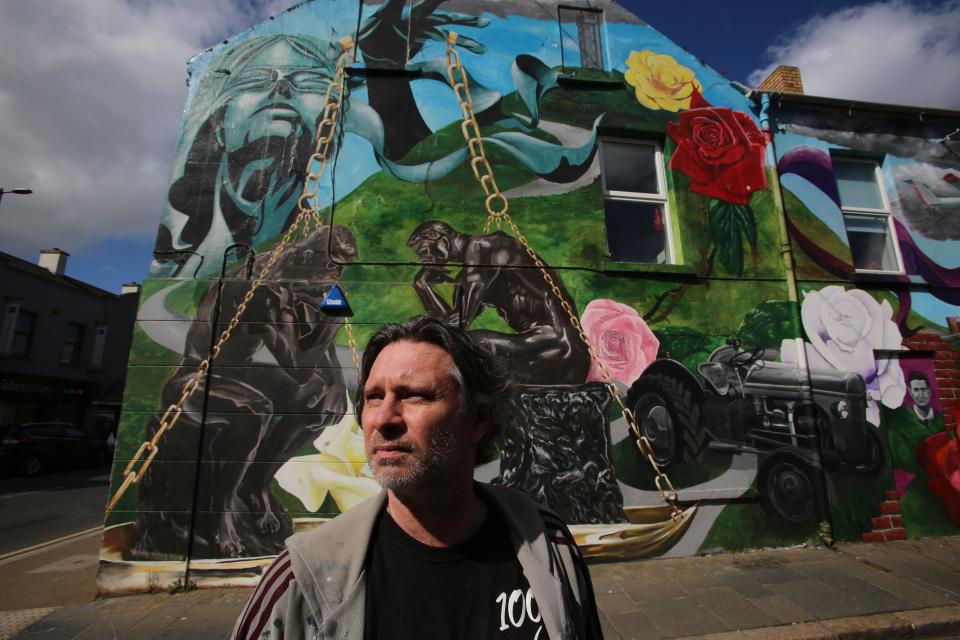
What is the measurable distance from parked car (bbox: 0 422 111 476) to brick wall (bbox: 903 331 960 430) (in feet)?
69.3

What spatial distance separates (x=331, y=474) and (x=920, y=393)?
7.75 m

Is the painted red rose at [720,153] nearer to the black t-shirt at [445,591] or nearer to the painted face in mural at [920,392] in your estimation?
the painted face in mural at [920,392]

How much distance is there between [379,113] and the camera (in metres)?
5.79

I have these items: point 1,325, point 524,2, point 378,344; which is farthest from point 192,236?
point 1,325

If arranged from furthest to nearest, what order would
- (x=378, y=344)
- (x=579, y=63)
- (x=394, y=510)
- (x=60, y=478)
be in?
(x=60, y=478) < (x=579, y=63) < (x=378, y=344) < (x=394, y=510)

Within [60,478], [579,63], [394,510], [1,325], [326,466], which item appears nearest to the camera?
[394,510]

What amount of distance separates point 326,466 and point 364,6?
6109 millimetres

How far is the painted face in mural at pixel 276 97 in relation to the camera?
5641 millimetres

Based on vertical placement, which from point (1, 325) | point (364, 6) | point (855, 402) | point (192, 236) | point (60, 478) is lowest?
point (60, 478)

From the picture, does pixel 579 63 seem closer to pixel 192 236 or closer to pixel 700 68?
pixel 700 68

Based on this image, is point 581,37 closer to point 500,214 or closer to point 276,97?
point 500,214

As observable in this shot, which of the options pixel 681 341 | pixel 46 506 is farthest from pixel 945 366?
pixel 46 506

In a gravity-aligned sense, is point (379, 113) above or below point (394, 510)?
above

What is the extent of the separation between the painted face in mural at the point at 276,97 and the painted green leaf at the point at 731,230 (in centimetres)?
557
